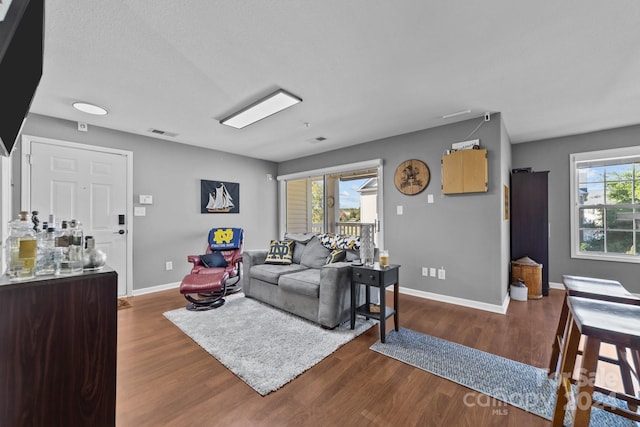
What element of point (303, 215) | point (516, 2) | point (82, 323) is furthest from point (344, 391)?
point (303, 215)

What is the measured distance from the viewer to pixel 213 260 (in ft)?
12.2

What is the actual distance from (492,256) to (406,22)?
276 cm

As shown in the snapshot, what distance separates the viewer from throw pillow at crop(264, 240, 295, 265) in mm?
3566

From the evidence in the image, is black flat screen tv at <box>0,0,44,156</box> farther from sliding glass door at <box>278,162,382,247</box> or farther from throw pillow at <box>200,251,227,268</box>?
sliding glass door at <box>278,162,382,247</box>

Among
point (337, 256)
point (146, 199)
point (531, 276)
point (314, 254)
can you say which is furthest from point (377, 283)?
point (146, 199)

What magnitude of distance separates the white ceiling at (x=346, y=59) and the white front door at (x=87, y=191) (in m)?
0.50

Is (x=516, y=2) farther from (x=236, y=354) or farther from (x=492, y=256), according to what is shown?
(x=236, y=354)

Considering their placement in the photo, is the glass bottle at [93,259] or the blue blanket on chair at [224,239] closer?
the glass bottle at [93,259]

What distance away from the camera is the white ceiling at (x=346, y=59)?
1.59 metres

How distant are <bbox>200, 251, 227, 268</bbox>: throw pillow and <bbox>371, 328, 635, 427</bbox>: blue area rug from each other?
95.1 inches

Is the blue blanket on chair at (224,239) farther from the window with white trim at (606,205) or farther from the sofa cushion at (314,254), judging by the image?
the window with white trim at (606,205)

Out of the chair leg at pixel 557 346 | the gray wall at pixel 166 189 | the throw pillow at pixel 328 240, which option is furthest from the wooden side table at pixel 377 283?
the gray wall at pixel 166 189

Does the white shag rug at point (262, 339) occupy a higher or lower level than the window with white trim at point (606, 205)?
lower

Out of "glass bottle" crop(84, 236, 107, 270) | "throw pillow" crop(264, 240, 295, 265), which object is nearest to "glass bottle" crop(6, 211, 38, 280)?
"glass bottle" crop(84, 236, 107, 270)
